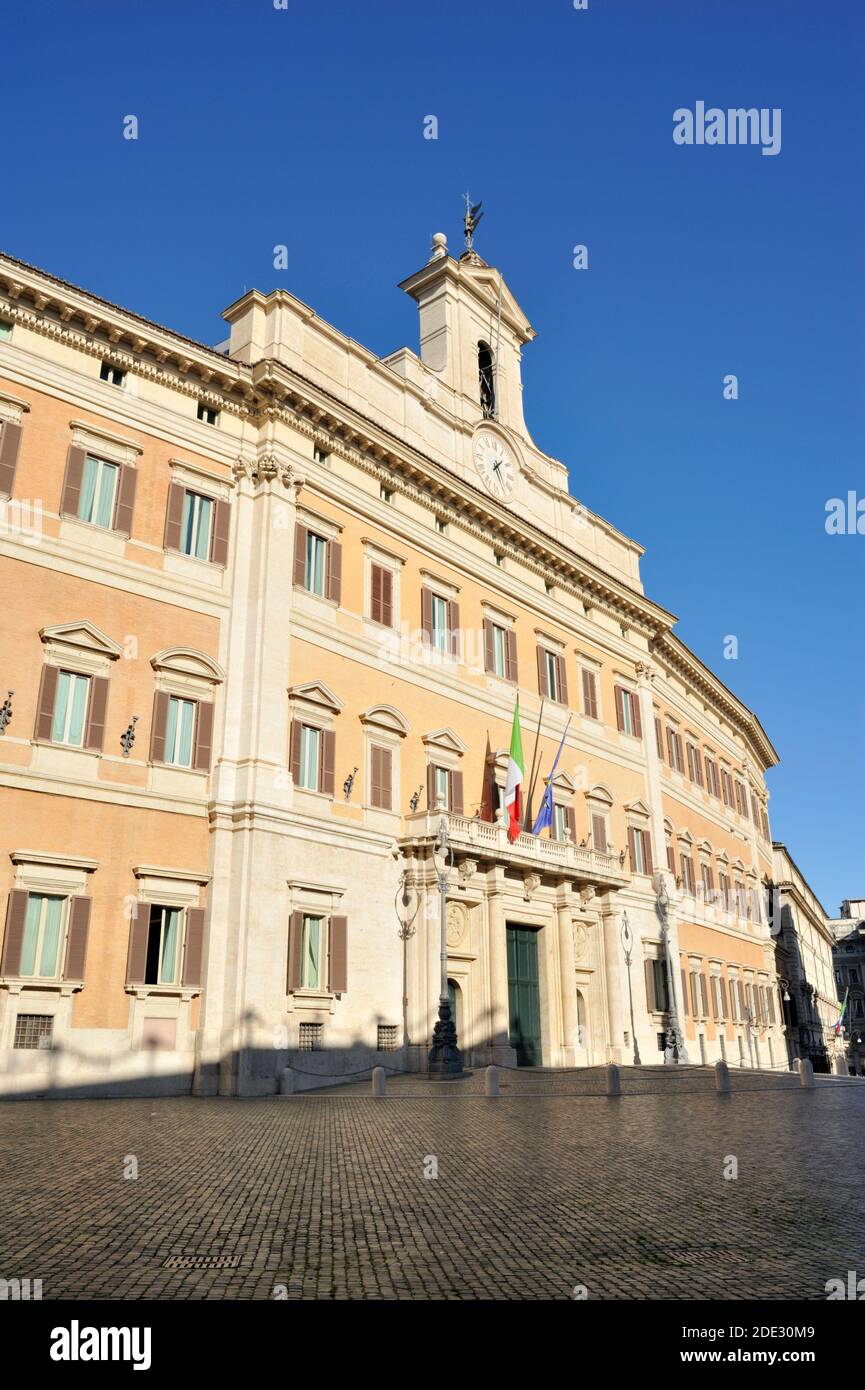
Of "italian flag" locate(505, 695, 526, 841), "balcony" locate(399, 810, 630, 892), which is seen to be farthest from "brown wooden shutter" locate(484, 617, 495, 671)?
"balcony" locate(399, 810, 630, 892)

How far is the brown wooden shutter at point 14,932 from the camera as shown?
1764 cm

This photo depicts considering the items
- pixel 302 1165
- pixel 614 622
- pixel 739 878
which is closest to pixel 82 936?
pixel 302 1165

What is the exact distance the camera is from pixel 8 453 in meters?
20.3

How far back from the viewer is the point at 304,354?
26312 mm

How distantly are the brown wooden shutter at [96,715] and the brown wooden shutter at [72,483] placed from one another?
3601 mm

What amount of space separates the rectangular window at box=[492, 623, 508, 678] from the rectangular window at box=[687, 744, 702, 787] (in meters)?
16.2

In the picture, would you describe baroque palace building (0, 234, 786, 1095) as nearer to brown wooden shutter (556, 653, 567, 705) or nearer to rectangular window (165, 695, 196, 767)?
rectangular window (165, 695, 196, 767)

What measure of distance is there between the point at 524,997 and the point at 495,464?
16621mm

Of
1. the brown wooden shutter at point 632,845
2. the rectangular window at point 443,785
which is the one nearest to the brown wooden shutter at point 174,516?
the rectangular window at point 443,785

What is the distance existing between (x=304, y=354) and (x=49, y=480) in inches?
329

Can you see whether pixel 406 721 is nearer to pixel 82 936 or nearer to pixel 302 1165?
pixel 82 936

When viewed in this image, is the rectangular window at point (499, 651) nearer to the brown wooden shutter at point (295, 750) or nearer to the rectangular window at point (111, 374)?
the brown wooden shutter at point (295, 750)

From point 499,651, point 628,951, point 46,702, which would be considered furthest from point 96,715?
point 628,951

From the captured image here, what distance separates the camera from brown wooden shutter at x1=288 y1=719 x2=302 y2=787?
76.1 ft
